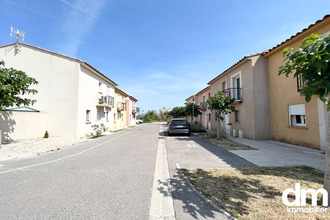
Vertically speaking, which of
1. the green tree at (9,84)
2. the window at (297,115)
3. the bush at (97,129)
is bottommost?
the bush at (97,129)

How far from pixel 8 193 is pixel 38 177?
913 mm

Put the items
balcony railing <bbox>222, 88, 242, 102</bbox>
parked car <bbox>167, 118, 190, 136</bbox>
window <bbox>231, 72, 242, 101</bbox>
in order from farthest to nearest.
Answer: parked car <bbox>167, 118, 190, 136</bbox> < window <bbox>231, 72, 242, 101</bbox> < balcony railing <bbox>222, 88, 242, 102</bbox>

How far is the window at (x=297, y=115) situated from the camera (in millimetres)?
7773

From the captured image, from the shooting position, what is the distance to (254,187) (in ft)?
10.8

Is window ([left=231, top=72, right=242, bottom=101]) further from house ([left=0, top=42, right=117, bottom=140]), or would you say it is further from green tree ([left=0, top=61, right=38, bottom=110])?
green tree ([left=0, top=61, right=38, bottom=110])

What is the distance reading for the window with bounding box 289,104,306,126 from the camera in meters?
7.77

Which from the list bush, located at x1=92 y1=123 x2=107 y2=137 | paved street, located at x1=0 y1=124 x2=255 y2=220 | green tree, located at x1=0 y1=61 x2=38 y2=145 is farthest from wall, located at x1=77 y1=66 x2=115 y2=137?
paved street, located at x1=0 y1=124 x2=255 y2=220

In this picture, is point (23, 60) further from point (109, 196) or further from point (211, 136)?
point (211, 136)

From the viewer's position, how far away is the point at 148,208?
101 inches

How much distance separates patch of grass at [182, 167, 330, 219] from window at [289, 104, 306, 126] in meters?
4.64

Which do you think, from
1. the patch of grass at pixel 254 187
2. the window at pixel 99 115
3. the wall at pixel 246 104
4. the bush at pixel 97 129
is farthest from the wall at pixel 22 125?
the wall at pixel 246 104

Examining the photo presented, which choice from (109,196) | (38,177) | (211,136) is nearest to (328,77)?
(109,196)

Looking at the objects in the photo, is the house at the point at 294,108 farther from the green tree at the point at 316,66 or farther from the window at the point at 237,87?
the green tree at the point at 316,66

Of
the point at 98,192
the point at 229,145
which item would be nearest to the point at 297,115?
the point at 229,145
